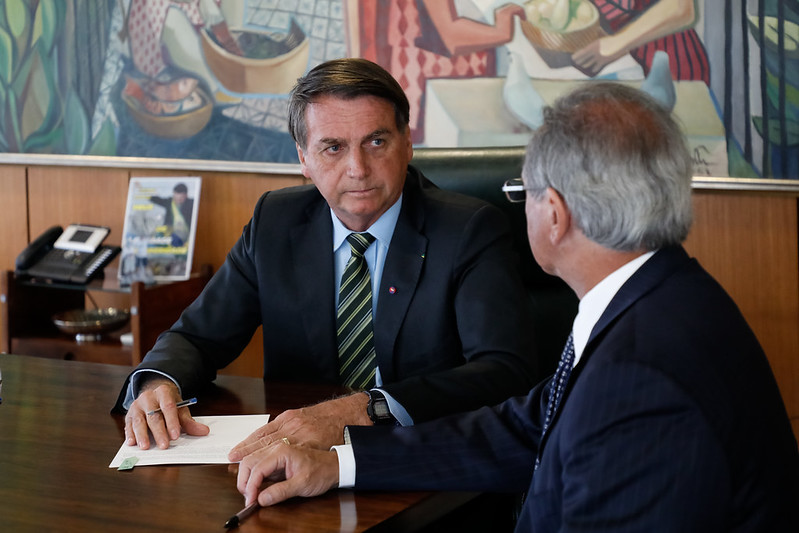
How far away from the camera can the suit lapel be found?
2160 millimetres

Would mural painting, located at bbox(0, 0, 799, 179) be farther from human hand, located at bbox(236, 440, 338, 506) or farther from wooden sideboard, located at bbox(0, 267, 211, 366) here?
human hand, located at bbox(236, 440, 338, 506)

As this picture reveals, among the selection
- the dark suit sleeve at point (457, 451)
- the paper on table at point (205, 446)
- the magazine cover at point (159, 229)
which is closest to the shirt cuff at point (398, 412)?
the dark suit sleeve at point (457, 451)

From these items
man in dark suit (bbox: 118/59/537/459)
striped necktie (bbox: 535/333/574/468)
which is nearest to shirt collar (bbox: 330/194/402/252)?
man in dark suit (bbox: 118/59/537/459)

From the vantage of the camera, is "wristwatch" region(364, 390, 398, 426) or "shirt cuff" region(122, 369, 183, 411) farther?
"shirt cuff" region(122, 369, 183, 411)

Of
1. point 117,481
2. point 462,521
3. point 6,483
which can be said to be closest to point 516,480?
point 462,521

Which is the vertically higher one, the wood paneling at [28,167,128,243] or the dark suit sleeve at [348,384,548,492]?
the wood paneling at [28,167,128,243]

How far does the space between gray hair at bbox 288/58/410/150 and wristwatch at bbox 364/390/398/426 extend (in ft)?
2.29

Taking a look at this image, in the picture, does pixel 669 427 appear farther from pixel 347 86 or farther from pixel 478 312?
pixel 347 86

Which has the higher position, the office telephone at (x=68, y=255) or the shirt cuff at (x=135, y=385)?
the office telephone at (x=68, y=255)

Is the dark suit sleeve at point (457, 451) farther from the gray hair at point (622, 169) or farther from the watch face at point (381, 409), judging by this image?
the gray hair at point (622, 169)

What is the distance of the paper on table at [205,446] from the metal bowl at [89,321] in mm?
2242

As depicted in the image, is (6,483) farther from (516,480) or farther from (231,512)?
(516,480)

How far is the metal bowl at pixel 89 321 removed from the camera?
151 inches

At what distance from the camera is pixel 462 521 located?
1.62 m
